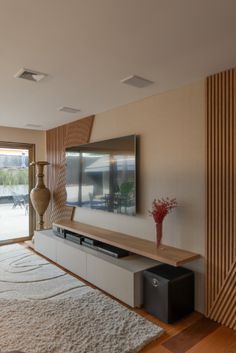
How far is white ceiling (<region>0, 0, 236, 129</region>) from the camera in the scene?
58.8 inches

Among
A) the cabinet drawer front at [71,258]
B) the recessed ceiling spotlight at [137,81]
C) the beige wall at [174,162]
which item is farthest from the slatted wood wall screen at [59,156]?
the recessed ceiling spotlight at [137,81]

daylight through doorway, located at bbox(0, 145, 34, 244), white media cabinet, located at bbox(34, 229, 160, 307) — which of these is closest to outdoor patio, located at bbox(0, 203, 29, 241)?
daylight through doorway, located at bbox(0, 145, 34, 244)

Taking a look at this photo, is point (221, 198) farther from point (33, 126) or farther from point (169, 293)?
point (33, 126)

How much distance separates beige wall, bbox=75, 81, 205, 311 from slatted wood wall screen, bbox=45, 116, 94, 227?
0.98 metres

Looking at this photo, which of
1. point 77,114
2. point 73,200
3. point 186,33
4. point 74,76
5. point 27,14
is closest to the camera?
point 27,14

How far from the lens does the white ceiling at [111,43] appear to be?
149cm

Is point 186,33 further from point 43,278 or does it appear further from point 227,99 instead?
point 43,278

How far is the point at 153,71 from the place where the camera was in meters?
2.37

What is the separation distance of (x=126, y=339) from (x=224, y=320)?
0.94 m

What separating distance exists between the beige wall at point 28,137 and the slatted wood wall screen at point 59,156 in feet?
0.70

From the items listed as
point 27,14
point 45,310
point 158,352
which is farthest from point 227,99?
point 45,310

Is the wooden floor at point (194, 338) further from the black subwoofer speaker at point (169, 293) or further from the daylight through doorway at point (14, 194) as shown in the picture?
the daylight through doorway at point (14, 194)

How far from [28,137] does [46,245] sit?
92.2 inches

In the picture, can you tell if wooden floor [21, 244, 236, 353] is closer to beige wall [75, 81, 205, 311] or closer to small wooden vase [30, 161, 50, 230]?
beige wall [75, 81, 205, 311]
